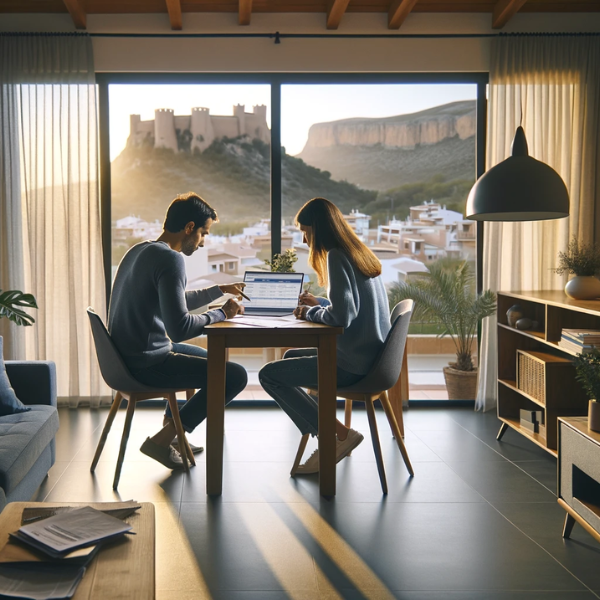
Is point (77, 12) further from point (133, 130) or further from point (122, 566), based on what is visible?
point (122, 566)

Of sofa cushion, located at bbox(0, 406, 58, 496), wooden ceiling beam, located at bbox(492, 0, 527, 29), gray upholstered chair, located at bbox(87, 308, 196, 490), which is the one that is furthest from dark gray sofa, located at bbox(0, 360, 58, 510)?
wooden ceiling beam, located at bbox(492, 0, 527, 29)

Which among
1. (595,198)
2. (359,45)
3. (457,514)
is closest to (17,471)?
(457,514)

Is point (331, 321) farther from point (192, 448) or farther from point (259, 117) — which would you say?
point (259, 117)

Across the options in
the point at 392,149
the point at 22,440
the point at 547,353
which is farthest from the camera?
the point at 392,149

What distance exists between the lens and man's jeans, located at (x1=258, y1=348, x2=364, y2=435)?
3.28 meters

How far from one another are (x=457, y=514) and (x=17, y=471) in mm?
1798

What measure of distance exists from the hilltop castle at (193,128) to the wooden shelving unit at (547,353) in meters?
2.18

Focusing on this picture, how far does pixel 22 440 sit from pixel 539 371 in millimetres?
2629

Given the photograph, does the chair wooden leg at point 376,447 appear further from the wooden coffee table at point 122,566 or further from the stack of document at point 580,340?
the wooden coffee table at point 122,566

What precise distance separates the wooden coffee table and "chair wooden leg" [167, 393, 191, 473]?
1.41 meters

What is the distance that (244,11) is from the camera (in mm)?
4539

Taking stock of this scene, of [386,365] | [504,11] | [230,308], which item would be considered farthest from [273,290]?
[504,11]

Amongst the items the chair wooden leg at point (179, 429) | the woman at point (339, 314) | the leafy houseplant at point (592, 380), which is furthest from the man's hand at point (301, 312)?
the leafy houseplant at point (592, 380)

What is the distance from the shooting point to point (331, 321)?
308 centimetres
